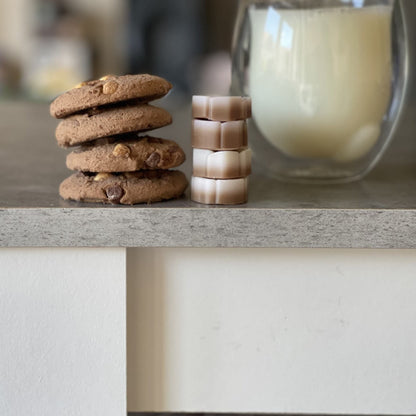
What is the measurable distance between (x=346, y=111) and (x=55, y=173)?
1.06 feet

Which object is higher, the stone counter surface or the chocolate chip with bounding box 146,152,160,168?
the chocolate chip with bounding box 146,152,160,168

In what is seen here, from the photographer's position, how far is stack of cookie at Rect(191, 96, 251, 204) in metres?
0.54

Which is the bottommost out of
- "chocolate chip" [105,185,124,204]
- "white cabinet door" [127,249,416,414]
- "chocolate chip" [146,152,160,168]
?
"white cabinet door" [127,249,416,414]

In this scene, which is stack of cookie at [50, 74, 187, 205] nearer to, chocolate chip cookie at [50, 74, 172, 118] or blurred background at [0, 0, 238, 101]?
chocolate chip cookie at [50, 74, 172, 118]

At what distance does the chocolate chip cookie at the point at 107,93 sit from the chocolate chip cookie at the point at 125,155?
0.03m

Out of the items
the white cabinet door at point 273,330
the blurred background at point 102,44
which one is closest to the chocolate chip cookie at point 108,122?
the white cabinet door at point 273,330

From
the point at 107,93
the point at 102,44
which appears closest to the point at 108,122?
the point at 107,93

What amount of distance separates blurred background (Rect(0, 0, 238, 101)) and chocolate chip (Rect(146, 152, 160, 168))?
3.46 m

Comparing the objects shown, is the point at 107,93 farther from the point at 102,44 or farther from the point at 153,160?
the point at 102,44

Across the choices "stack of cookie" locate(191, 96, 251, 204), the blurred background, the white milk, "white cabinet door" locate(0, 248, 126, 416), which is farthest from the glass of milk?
the blurred background

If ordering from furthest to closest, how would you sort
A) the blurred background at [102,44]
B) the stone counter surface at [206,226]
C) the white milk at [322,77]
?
the blurred background at [102,44] < the white milk at [322,77] < the stone counter surface at [206,226]

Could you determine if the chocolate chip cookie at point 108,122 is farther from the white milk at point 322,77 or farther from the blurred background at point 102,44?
the blurred background at point 102,44

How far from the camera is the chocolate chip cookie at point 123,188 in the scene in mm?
545

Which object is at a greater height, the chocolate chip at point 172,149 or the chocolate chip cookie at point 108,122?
the chocolate chip cookie at point 108,122
